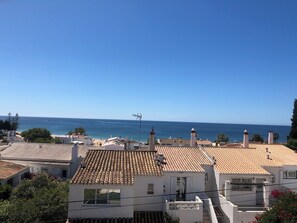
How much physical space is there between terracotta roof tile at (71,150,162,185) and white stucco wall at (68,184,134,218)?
33cm

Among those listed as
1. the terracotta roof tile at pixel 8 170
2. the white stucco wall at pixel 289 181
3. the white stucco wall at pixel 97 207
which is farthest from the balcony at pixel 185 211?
the terracotta roof tile at pixel 8 170

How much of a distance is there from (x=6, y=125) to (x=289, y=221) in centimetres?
11691

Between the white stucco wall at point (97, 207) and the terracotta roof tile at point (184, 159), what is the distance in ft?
16.1

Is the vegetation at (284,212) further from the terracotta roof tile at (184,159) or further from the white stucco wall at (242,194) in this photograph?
the terracotta roof tile at (184,159)

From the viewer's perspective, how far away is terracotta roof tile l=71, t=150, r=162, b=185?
68.7ft

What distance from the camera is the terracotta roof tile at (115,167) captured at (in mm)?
20953

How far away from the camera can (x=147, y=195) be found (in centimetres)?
2258

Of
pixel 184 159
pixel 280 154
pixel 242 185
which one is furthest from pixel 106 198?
pixel 280 154

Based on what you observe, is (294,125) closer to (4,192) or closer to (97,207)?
(97,207)

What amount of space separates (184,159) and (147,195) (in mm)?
5826

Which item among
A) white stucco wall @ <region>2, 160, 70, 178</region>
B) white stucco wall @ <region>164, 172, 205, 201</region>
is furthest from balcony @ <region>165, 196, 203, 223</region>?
white stucco wall @ <region>2, 160, 70, 178</region>

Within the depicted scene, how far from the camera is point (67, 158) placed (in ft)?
147

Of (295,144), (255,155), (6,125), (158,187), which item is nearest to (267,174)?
(255,155)

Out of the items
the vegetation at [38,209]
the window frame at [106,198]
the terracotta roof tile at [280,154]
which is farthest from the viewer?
the terracotta roof tile at [280,154]
